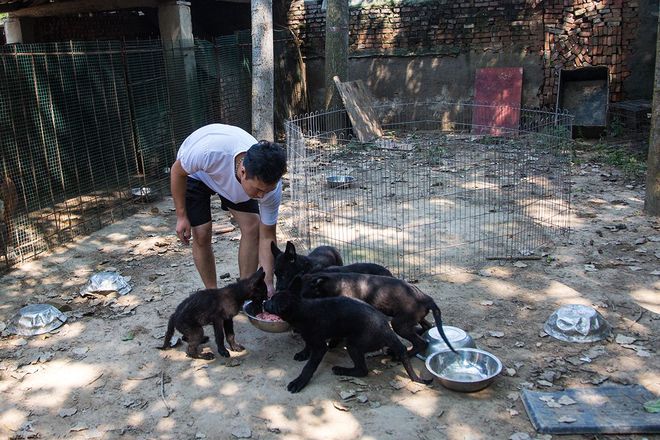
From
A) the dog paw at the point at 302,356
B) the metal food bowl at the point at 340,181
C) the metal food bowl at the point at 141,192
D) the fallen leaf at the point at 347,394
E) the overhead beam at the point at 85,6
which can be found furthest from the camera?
the overhead beam at the point at 85,6

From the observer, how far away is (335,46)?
1323 cm

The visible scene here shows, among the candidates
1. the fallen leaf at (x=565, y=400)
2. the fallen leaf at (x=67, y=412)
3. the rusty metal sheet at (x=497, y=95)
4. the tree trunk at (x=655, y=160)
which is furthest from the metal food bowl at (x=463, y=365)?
the rusty metal sheet at (x=497, y=95)

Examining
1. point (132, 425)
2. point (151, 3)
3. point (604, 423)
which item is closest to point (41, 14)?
point (151, 3)

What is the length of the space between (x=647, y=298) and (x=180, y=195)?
4.05 metres

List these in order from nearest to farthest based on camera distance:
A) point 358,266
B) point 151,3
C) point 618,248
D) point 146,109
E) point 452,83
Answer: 1. point 358,266
2. point 618,248
3. point 146,109
4. point 151,3
5. point 452,83

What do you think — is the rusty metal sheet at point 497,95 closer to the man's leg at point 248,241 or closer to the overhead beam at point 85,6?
the overhead beam at point 85,6

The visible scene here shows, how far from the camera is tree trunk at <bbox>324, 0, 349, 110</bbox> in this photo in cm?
1309

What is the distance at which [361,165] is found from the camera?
1116 centimetres

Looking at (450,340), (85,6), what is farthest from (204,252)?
(85,6)

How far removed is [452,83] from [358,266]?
1040cm

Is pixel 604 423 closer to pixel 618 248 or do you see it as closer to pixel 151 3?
pixel 618 248

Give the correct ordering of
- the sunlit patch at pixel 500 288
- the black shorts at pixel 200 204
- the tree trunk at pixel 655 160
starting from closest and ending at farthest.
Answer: the black shorts at pixel 200 204, the sunlit patch at pixel 500 288, the tree trunk at pixel 655 160

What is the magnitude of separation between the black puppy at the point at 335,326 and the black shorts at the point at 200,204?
3.09 ft

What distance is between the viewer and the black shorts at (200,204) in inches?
192
